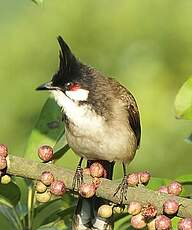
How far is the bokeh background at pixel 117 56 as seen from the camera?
8.07m

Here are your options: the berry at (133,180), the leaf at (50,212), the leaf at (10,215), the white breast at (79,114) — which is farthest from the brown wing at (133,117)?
the berry at (133,180)

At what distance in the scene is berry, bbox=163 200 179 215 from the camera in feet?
7.55

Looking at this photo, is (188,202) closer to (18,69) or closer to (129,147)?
(129,147)

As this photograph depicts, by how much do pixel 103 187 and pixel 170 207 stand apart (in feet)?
0.90

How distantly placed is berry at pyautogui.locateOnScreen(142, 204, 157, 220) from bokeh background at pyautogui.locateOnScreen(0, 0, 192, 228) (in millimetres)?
4701

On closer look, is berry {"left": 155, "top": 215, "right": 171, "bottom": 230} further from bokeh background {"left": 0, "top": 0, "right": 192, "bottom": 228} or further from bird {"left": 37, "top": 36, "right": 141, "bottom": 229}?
bokeh background {"left": 0, "top": 0, "right": 192, "bottom": 228}

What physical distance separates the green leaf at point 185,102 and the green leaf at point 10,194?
1.97ft

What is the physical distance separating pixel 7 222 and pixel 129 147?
0.83m

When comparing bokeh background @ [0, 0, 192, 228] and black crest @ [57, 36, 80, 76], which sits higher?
bokeh background @ [0, 0, 192, 228]

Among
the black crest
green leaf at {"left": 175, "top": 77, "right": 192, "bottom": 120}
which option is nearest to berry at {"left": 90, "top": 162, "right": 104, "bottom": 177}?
green leaf at {"left": 175, "top": 77, "right": 192, "bottom": 120}

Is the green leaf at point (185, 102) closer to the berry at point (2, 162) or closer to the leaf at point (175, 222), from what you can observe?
the leaf at point (175, 222)

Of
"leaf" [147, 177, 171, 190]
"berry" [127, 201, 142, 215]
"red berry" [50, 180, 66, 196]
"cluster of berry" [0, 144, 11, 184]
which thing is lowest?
"berry" [127, 201, 142, 215]

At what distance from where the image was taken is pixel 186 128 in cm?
793

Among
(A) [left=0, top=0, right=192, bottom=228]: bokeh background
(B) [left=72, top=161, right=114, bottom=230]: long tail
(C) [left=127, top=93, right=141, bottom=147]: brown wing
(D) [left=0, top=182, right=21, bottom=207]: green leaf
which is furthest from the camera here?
(A) [left=0, top=0, right=192, bottom=228]: bokeh background
